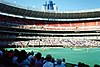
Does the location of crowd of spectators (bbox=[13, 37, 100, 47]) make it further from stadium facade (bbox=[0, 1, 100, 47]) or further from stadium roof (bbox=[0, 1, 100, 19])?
stadium roof (bbox=[0, 1, 100, 19])

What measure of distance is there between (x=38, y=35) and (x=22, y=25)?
6.08 m

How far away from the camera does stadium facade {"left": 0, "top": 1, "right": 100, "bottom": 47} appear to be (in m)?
58.2

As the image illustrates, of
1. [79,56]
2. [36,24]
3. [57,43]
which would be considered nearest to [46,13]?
[36,24]

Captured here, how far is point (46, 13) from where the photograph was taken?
70.3 metres

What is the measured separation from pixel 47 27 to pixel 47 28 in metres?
0.70

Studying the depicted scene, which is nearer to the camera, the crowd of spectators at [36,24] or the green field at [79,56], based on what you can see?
the green field at [79,56]

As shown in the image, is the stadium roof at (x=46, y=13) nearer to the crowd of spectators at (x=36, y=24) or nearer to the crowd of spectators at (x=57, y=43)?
the crowd of spectators at (x=36, y=24)

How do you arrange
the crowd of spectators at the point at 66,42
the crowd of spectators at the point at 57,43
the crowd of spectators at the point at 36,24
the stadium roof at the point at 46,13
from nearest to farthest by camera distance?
the crowd of spectators at the point at 57,43, the crowd of spectators at the point at 66,42, the crowd of spectators at the point at 36,24, the stadium roof at the point at 46,13

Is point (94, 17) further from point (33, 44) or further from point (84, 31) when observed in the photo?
point (33, 44)

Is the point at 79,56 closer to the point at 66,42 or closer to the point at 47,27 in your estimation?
the point at 66,42

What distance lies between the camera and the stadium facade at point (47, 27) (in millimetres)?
58219

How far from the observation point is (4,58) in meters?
10.4

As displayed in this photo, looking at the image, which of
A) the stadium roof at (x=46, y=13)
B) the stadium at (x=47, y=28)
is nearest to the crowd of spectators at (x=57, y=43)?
the stadium at (x=47, y=28)

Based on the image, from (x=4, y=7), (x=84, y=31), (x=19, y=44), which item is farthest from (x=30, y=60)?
(x=84, y=31)
